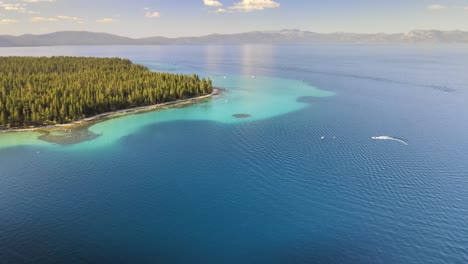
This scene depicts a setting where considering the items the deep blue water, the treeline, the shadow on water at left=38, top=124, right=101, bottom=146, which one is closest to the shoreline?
the treeline

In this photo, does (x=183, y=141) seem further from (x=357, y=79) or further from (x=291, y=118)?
(x=357, y=79)

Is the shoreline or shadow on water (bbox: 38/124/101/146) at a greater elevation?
the shoreline

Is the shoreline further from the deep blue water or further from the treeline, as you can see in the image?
the deep blue water

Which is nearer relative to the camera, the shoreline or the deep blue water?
the deep blue water

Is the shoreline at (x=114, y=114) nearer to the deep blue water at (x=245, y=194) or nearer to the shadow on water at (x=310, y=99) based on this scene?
the deep blue water at (x=245, y=194)

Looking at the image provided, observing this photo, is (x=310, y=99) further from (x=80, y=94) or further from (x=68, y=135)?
(x=68, y=135)
